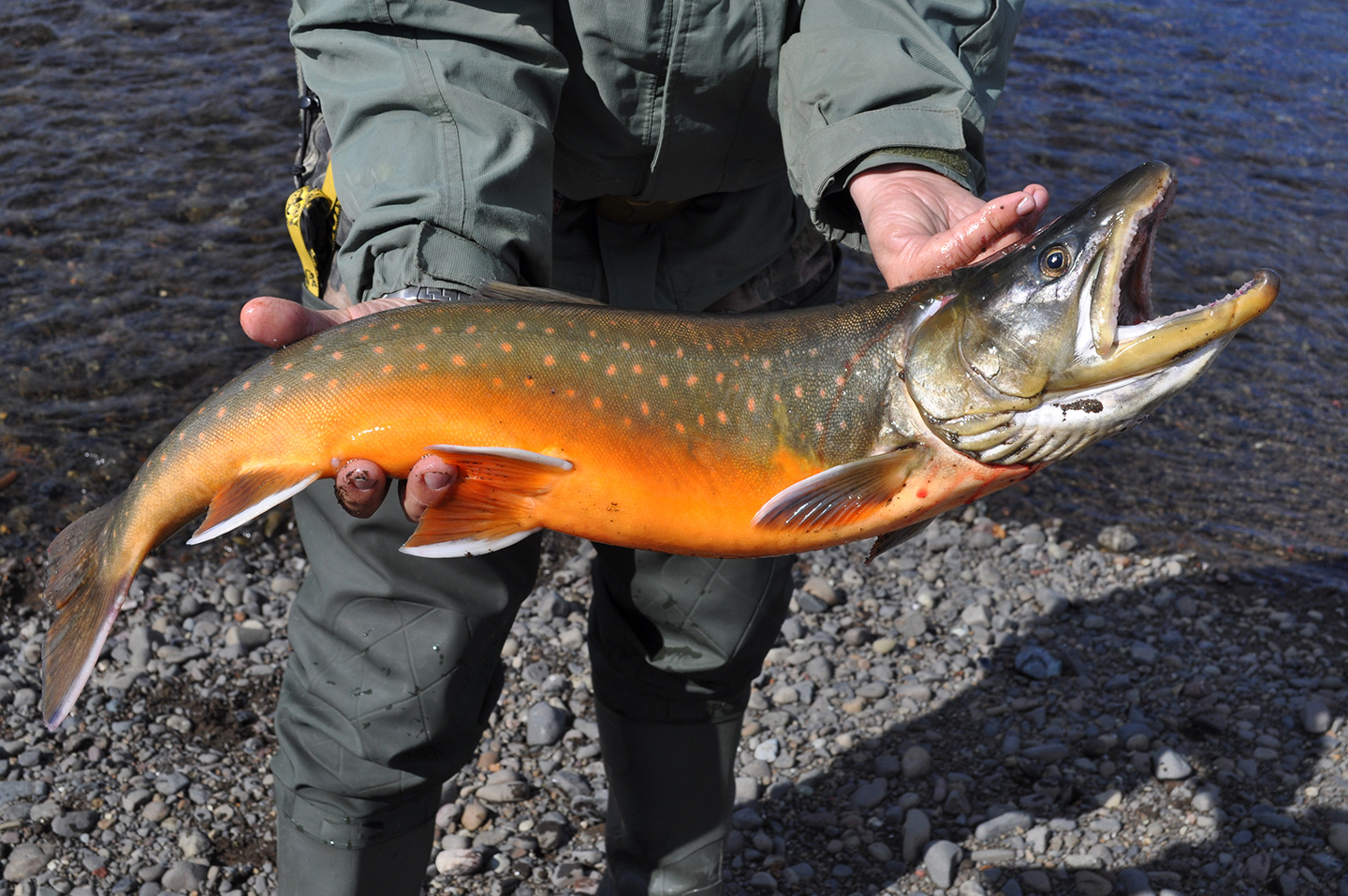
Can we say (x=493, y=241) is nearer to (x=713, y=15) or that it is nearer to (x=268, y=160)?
(x=713, y=15)

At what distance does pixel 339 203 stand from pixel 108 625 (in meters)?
1.00

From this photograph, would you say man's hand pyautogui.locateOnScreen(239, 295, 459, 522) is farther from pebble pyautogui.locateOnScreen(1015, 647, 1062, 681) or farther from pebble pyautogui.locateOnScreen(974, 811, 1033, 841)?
pebble pyautogui.locateOnScreen(1015, 647, 1062, 681)

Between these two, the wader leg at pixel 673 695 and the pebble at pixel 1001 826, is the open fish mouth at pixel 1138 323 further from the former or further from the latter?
the pebble at pixel 1001 826

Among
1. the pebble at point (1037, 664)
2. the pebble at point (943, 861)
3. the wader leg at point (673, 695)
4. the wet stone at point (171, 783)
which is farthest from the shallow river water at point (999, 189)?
the wader leg at point (673, 695)

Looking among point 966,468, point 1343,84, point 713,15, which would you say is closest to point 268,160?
point 713,15

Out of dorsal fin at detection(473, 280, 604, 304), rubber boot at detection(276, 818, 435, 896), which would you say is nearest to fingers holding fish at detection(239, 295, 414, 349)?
dorsal fin at detection(473, 280, 604, 304)

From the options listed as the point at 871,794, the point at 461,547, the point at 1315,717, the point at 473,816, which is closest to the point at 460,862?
the point at 473,816

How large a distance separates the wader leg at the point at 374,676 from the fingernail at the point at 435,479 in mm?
342

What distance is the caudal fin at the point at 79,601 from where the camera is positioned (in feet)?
8.13

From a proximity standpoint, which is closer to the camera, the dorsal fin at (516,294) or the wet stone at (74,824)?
the dorsal fin at (516,294)

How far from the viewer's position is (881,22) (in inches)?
115

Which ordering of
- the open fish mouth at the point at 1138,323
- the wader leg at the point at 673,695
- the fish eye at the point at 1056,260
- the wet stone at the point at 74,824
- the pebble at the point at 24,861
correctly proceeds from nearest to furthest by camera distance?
the open fish mouth at the point at 1138,323 → the fish eye at the point at 1056,260 → the wader leg at the point at 673,695 → the pebble at the point at 24,861 → the wet stone at the point at 74,824

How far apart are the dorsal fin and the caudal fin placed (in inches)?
35.6

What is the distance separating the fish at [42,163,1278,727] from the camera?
92.2 inches
